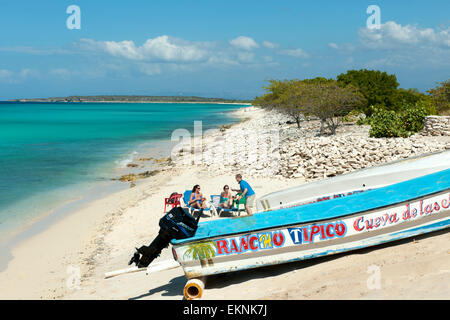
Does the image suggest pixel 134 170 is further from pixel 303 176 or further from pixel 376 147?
pixel 376 147

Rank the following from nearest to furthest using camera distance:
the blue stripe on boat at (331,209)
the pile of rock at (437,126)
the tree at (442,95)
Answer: the blue stripe on boat at (331,209), the pile of rock at (437,126), the tree at (442,95)

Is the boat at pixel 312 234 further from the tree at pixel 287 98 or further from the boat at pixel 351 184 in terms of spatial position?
the tree at pixel 287 98

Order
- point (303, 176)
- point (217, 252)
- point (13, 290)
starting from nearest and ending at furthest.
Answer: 1. point (217, 252)
2. point (13, 290)
3. point (303, 176)

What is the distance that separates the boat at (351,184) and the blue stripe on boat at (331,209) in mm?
2103

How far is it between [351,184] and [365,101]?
2949 centimetres

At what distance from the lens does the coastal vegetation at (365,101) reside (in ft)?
62.8

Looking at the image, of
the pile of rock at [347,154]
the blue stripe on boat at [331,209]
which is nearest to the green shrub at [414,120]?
the pile of rock at [347,154]

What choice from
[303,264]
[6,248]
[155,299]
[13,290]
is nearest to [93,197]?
[6,248]

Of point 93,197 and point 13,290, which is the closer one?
point 13,290

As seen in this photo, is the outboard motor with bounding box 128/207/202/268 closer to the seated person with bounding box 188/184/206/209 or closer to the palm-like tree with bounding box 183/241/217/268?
the palm-like tree with bounding box 183/241/217/268

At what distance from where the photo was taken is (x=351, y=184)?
9508 millimetres

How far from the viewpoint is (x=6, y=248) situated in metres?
11.5

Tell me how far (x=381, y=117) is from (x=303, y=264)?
15.0m
